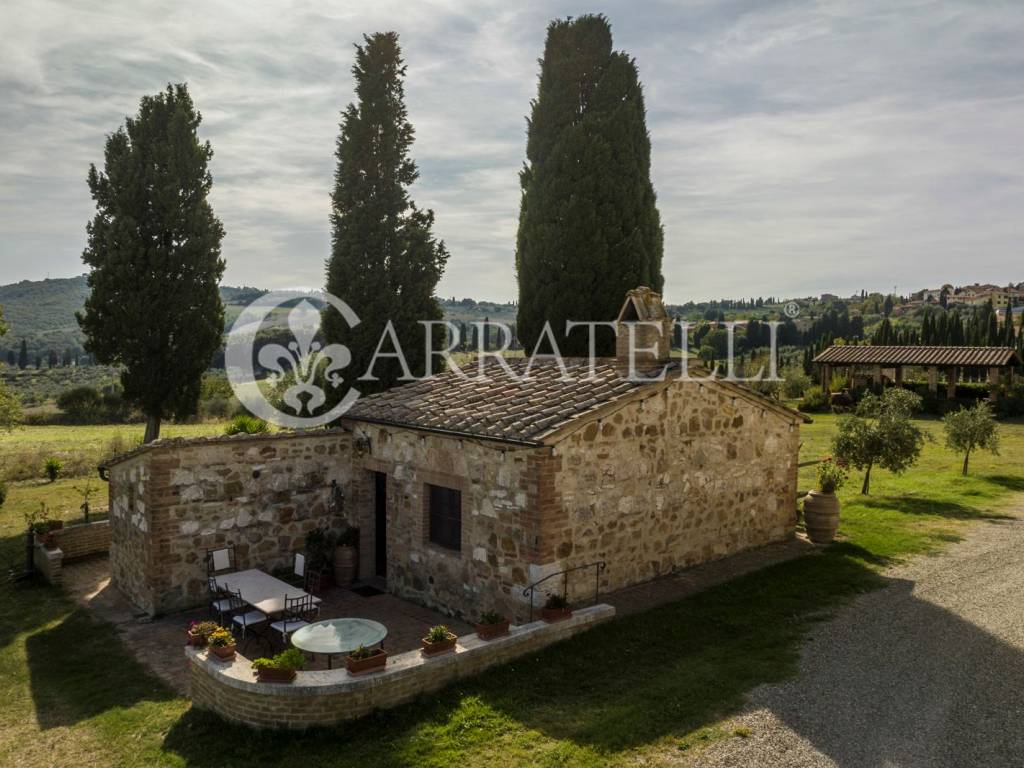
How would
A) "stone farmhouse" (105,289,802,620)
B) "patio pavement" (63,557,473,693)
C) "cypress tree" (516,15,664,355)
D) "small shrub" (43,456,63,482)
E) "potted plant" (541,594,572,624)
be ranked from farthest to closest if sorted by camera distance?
"small shrub" (43,456,63,482) < "cypress tree" (516,15,664,355) < "stone farmhouse" (105,289,802,620) < "patio pavement" (63,557,473,693) < "potted plant" (541,594,572,624)

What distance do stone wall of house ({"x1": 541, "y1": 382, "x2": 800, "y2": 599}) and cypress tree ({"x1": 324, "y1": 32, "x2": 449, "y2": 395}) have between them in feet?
31.9

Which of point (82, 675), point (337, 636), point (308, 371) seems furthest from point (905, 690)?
point (308, 371)

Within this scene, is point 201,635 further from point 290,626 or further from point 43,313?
point 43,313

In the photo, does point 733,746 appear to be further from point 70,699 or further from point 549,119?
point 549,119

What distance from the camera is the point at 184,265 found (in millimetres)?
20953

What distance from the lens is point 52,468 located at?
23.9 meters

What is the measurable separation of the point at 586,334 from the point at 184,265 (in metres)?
12.3

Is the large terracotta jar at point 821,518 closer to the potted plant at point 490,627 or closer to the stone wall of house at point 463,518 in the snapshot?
the stone wall of house at point 463,518

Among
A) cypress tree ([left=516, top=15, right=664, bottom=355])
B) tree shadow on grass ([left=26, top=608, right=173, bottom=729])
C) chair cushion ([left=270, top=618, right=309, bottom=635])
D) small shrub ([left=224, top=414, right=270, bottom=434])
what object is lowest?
tree shadow on grass ([left=26, top=608, right=173, bottom=729])

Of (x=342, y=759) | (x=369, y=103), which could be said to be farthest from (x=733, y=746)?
(x=369, y=103)

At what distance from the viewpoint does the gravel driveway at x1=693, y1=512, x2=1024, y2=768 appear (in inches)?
257

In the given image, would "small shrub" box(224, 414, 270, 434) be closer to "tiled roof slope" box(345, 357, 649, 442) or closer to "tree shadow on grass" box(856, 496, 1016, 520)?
"tiled roof slope" box(345, 357, 649, 442)

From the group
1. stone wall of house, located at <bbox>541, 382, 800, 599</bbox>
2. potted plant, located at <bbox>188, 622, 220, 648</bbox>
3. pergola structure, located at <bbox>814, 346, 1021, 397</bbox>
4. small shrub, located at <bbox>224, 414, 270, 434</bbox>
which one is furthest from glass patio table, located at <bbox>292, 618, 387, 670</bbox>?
pergola structure, located at <bbox>814, 346, 1021, 397</bbox>

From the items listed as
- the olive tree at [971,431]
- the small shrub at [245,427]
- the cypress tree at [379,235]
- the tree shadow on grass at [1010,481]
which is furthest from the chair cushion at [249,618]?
the olive tree at [971,431]
